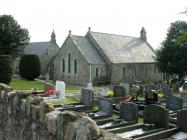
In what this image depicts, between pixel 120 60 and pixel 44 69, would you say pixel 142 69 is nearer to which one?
pixel 120 60

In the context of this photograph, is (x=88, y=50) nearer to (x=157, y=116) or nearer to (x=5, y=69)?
(x=5, y=69)

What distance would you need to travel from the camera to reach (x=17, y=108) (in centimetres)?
783

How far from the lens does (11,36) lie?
49.7 meters

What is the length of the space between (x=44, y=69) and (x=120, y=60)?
59.0 ft

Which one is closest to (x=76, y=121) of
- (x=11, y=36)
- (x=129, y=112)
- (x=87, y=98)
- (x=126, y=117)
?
(x=129, y=112)


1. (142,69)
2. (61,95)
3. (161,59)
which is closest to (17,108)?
(61,95)

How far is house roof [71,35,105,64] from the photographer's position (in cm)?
3975

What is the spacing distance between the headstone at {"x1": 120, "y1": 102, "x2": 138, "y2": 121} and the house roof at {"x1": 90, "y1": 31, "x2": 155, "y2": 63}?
88.9 feet

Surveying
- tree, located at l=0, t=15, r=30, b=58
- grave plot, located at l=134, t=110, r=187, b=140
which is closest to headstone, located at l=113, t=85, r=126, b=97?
grave plot, located at l=134, t=110, r=187, b=140

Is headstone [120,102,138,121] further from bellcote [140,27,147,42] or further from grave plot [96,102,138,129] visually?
bellcote [140,27,147,42]

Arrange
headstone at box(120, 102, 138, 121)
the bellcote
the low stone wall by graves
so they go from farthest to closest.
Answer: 1. the bellcote
2. headstone at box(120, 102, 138, 121)
3. the low stone wall by graves

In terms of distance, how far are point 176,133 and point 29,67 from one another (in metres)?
35.6

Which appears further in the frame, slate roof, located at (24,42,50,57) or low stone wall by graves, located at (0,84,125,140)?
slate roof, located at (24,42,50,57)

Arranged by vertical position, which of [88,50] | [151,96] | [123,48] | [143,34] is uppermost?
[143,34]
